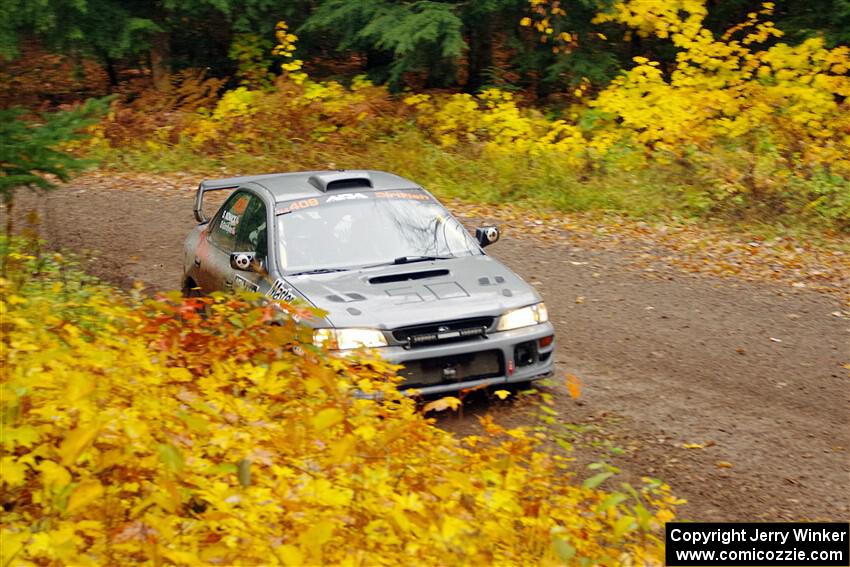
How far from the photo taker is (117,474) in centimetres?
475

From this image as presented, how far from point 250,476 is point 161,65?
61.1ft

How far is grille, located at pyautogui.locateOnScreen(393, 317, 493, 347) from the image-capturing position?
24.1 ft

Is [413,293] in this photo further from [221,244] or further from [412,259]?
[221,244]

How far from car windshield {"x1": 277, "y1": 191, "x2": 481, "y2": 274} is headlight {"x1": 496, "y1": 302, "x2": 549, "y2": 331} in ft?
3.49

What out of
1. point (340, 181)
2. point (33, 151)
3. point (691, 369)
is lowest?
point (691, 369)

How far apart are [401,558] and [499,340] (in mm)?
3375

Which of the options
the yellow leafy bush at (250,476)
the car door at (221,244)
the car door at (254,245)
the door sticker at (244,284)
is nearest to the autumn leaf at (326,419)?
the yellow leafy bush at (250,476)

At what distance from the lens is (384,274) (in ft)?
26.3

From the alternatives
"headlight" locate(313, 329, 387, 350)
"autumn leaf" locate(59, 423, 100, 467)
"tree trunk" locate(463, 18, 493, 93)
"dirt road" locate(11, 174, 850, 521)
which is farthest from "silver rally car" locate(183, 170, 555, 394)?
"tree trunk" locate(463, 18, 493, 93)

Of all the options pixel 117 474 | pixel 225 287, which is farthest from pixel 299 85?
pixel 117 474

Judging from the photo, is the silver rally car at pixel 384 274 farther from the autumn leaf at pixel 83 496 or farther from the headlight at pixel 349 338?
the autumn leaf at pixel 83 496

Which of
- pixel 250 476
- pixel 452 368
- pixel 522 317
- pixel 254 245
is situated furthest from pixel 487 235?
pixel 250 476

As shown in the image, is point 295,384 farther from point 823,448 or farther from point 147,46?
point 147,46

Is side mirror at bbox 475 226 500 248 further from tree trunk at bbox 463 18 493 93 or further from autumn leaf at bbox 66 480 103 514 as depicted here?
tree trunk at bbox 463 18 493 93
